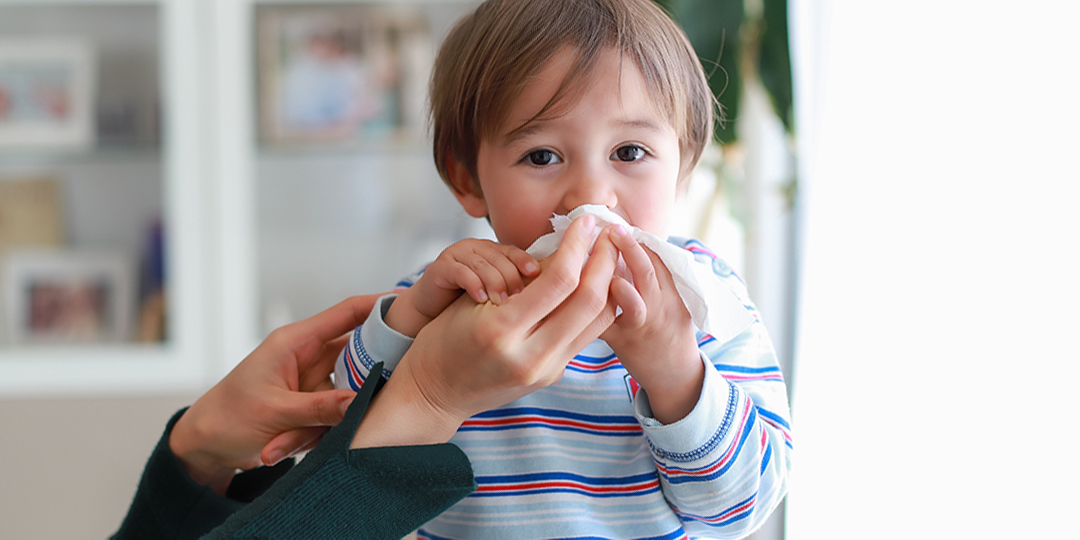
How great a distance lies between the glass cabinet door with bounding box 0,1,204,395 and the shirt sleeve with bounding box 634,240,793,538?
151 cm

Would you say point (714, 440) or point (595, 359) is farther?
point (595, 359)

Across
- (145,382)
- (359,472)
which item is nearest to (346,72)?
(145,382)

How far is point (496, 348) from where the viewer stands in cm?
49

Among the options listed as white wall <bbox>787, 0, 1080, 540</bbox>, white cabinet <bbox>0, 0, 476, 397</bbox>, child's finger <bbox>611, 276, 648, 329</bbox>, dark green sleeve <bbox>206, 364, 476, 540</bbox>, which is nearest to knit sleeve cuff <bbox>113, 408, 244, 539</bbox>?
dark green sleeve <bbox>206, 364, 476, 540</bbox>

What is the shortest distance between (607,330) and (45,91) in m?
1.93

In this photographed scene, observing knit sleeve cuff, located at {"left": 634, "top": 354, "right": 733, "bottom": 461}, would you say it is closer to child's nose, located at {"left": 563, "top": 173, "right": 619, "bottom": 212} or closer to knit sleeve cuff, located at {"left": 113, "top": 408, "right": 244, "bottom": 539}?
child's nose, located at {"left": 563, "top": 173, "right": 619, "bottom": 212}

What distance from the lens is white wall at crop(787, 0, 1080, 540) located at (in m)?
0.75

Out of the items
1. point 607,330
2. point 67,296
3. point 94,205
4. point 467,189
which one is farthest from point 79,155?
point 607,330

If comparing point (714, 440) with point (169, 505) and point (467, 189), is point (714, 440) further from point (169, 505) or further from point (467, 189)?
point (169, 505)

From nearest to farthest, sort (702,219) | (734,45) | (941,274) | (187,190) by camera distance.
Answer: (941,274) → (734,45) → (702,219) → (187,190)

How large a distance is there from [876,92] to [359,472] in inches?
38.3

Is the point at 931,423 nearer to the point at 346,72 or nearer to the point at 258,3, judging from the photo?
the point at 346,72

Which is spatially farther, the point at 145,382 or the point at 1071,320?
the point at 145,382

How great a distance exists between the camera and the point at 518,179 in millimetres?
615
